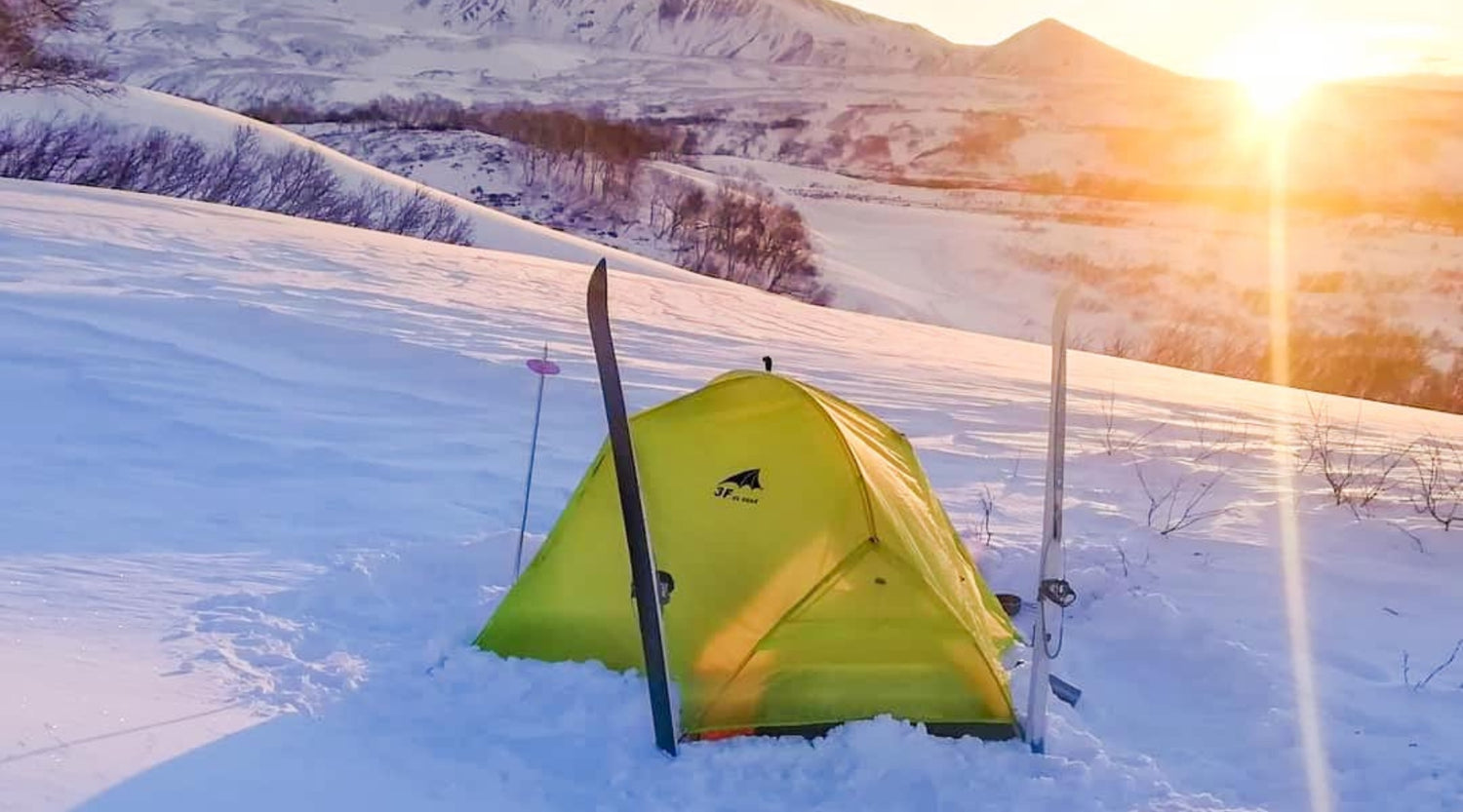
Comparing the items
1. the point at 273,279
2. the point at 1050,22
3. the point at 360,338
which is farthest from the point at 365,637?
the point at 1050,22

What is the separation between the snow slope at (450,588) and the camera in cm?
332

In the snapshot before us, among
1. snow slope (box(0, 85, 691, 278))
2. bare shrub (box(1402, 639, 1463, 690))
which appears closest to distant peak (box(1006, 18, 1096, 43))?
snow slope (box(0, 85, 691, 278))

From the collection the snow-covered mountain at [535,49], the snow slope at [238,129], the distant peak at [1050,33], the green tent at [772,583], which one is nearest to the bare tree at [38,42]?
the snow slope at [238,129]

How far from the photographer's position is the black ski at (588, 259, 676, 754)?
11.3ft

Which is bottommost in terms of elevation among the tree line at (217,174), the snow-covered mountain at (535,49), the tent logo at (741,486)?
the tent logo at (741,486)

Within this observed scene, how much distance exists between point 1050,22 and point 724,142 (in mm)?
113525

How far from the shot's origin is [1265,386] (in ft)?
44.4

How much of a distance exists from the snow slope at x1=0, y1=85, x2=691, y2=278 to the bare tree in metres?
3.90

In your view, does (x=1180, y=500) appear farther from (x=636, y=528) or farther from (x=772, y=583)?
(x=636, y=528)

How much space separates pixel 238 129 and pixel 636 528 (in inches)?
1067

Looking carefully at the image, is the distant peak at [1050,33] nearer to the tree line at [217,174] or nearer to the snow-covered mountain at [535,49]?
the snow-covered mountain at [535,49]

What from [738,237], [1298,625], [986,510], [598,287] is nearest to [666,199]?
[738,237]

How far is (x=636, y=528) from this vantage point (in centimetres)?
348

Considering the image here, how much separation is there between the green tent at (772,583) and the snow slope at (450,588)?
0.56 ft
